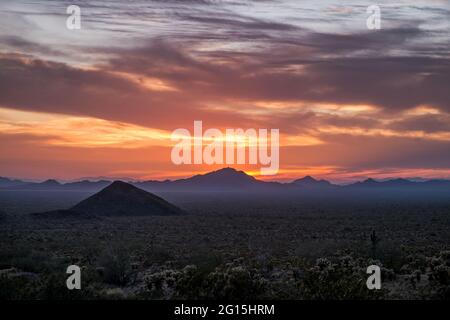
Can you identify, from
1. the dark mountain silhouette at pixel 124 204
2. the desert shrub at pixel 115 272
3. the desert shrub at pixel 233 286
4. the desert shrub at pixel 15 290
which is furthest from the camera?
→ the dark mountain silhouette at pixel 124 204

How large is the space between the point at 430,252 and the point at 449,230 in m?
22.2

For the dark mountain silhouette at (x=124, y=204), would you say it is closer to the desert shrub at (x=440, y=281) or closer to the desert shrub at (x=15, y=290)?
the desert shrub at (x=15, y=290)

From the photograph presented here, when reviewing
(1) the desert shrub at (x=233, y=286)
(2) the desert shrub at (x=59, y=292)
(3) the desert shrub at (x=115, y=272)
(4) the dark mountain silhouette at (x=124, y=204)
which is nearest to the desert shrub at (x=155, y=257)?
(3) the desert shrub at (x=115, y=272)

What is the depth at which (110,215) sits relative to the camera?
74188 millimetres

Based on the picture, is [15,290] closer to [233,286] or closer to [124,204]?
[233,286]

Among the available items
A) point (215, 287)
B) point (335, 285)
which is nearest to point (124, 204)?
point (215, 287)

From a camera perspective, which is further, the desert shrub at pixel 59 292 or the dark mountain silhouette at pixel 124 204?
the dark mountain silhouette at pixel 124 204

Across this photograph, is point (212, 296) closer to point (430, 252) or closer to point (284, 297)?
point (284, 297)

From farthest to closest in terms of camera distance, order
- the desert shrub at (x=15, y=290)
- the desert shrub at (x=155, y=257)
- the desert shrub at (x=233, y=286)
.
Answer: the desert shrub at (x=155, y=257)
the desert shrub at (x=233, y=286)
the desert shrub at (x=15, y=290)

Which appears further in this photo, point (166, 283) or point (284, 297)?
point (166, 283)

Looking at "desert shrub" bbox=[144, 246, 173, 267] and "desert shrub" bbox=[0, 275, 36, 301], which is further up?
"desert shrub" bbox=[0, 275, 36, 301]

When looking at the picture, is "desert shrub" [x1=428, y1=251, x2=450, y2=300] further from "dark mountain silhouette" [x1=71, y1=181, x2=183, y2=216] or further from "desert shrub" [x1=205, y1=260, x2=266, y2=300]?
"dark mountain silhouette" [x1=71, y1=181, x2=183, y2=216]

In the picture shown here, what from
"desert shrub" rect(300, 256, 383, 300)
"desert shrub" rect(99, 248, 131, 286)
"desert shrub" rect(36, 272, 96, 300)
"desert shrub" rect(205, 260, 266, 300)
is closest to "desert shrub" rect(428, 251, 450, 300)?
"desert shrub" rect(300, 256, 383, 300)
